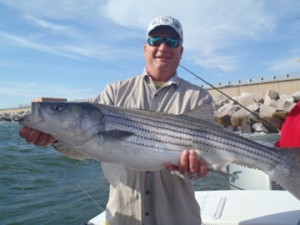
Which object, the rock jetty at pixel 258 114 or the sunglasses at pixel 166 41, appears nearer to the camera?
the sunglasses at pixel 166 41

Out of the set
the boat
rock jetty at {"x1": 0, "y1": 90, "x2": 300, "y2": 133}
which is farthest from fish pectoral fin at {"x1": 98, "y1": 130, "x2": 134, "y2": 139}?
rock jetty at {"x1": 0, "y1": 90, "x2": 300, "y2": 133}

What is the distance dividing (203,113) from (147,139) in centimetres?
75

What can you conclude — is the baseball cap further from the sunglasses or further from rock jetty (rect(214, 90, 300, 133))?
rock jetty (rect(214, 90, 300, 133))

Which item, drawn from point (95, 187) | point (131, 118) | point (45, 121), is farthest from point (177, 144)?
point (95, 187)

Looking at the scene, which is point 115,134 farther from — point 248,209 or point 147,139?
point 248,209

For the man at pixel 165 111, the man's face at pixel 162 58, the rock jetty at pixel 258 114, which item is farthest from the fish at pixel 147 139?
the rock jetty at pixel 258 114

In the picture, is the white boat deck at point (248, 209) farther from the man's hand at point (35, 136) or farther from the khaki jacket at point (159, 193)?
the man's hand at point (35, 136)

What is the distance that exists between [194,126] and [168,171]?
60cm

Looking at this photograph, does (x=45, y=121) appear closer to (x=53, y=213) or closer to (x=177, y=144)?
(x=177, y=144)

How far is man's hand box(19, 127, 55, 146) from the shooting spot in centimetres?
390

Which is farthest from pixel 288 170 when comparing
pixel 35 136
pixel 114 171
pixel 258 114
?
pixel 258 114

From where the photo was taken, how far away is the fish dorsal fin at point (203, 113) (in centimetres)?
412

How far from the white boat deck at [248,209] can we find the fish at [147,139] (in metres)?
1.83

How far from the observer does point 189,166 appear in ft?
12.6
